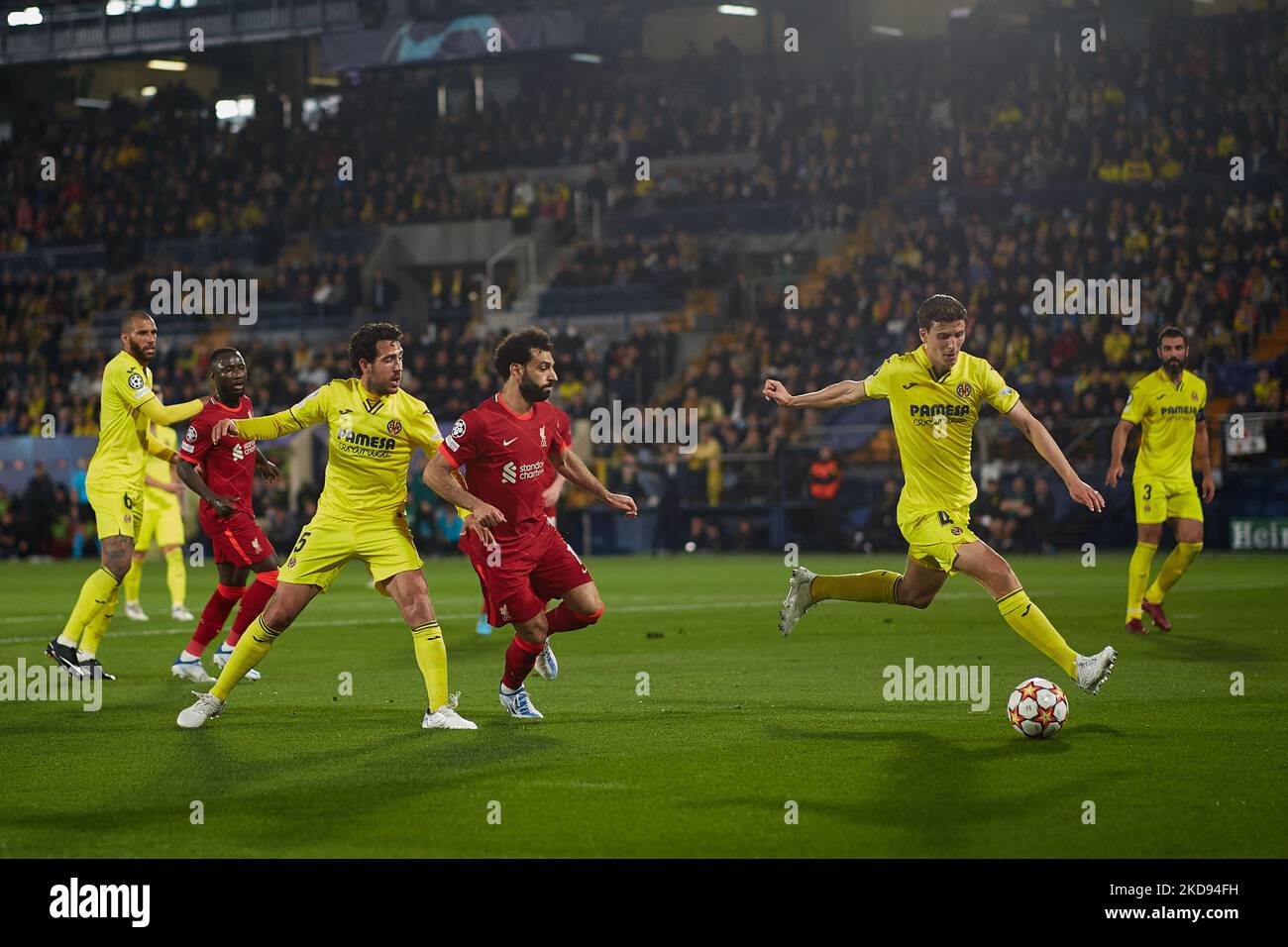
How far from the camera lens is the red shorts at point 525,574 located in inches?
401

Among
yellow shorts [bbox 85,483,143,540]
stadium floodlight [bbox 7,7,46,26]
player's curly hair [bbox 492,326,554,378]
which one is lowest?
yellow shorts [bbox 85,483,143,540]

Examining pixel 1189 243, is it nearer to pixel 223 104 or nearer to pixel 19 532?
pixel 19 532

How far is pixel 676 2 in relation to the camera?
151 feet

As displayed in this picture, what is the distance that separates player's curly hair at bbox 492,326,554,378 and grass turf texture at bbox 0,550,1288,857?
2.06 m

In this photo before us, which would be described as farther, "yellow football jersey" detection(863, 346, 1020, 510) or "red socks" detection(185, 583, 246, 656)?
"red socks" detection(185, 583, 246, 656)

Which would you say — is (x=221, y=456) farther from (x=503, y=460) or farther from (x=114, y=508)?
(x=503, y=460)

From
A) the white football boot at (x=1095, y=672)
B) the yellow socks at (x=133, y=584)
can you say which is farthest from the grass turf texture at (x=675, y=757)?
the yellow socks at (x=133, y=584)

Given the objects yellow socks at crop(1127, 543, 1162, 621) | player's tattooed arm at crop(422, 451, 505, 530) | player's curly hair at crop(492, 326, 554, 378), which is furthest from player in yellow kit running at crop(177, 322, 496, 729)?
yellow socks at crop(1127, 543, 1162, 621)

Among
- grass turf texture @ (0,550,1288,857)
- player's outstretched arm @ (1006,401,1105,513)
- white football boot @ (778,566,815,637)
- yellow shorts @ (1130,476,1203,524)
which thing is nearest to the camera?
grass turf texture @ (0,550,1288,857)

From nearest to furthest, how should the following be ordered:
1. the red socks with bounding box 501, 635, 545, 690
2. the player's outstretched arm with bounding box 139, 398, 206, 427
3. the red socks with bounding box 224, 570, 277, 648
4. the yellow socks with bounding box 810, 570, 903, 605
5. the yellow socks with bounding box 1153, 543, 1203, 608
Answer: the red socks with bounding box 501, 635, 545, 690 < the yellow socks with bounding box 810, 570, 903, 605 < the red socks with bounding box 224, 570, 277, 648 < the player's outstretched arm with bounding box 139, 398, 206, 427 < the yellow socks with bounding box 1153, 543, 1203, 608

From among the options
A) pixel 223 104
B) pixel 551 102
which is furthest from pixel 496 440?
pixel 223 104

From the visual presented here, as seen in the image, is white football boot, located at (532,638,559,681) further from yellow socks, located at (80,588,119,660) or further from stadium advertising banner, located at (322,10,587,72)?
stadium advertising banner, located at (322,10,587,72)

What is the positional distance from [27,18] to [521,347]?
47.1 m

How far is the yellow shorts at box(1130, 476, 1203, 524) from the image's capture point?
1597 cm
